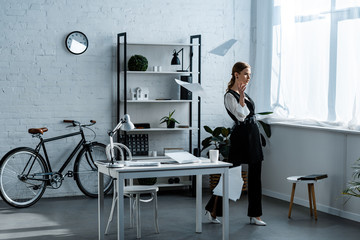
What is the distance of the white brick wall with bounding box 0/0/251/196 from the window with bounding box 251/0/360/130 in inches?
35.9

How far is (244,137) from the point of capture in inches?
212

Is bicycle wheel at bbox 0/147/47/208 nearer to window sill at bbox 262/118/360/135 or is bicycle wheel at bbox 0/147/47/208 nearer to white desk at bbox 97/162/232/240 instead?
white desk at bbox 97/162/232/240

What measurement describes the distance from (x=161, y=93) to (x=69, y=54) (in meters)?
1.36

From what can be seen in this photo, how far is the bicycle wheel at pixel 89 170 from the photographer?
683cm

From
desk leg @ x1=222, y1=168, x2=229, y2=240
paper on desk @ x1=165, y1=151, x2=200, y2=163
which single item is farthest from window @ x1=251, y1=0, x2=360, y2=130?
paper on desk @ x1=165, y1=151, x2=200, y2=163

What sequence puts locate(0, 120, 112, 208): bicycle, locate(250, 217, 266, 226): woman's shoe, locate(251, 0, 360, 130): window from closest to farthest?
locate(250, 217, 266, 226): woman's shoe → locate(251, 0, 360, 130): window → locate(0, 120, 112, 208): bicycle

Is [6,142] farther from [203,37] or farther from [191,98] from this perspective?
[203,37]

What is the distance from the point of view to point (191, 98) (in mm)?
7246

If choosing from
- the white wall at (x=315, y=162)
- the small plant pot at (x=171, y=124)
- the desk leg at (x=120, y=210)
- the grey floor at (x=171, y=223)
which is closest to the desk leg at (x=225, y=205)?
the grey floor at (x=171, y=223)

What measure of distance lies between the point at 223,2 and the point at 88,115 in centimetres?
257

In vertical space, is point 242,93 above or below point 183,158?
above

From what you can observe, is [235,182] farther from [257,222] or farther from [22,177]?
[22,177]

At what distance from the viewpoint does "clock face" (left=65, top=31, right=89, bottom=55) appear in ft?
22.5

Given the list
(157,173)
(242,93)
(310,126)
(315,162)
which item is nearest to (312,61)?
(310,126)
